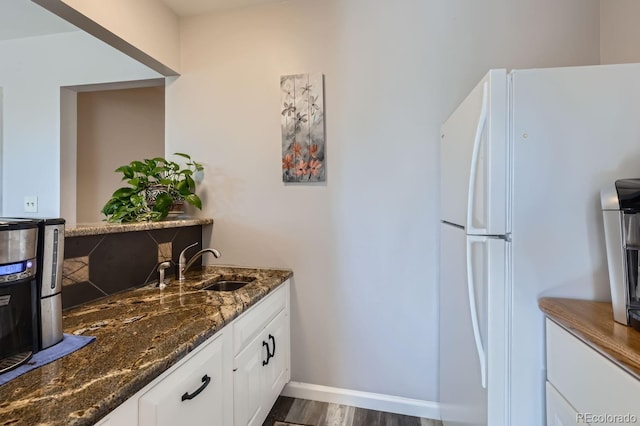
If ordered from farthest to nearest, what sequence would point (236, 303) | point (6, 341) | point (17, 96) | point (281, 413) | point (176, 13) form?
point (17, 96) < point (176, 13) < point (281, 413) < point (236, 303) < point (6, 341)

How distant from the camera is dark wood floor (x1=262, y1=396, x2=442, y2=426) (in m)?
1.75

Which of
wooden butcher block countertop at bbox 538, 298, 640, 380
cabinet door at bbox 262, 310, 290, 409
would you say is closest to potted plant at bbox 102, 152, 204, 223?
cabinet door at bbox 262, 310, 290, 409

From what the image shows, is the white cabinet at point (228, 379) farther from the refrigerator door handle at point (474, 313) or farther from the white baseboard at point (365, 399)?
the refrigerator door handle at point (474, 313)

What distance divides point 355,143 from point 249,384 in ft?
4.75

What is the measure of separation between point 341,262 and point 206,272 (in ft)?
2.91

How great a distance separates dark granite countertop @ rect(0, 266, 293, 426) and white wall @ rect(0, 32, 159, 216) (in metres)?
1.71

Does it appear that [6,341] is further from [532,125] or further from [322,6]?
[322,6]

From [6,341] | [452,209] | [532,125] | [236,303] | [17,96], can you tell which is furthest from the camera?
[17,96]

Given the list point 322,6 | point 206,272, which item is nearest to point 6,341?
point 206,272

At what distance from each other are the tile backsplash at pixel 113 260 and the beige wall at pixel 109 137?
184 centimetres

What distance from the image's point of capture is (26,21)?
2.22 meters

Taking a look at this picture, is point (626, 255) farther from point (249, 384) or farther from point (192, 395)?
point (249, 384)

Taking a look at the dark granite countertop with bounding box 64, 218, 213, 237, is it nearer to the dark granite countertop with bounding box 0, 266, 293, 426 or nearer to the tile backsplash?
the tile backsplash

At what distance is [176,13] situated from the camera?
211 cm
